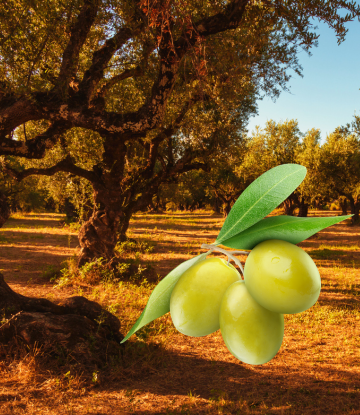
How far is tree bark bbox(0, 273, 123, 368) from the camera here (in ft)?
15.4

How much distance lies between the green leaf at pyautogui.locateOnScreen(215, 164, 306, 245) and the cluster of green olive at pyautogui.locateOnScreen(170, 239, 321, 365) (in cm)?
6

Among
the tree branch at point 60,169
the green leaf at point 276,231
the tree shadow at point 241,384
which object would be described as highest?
the tree branch at point 60,169

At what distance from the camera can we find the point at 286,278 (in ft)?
1.63

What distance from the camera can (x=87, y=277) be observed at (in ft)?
30.9

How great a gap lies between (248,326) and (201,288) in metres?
0.11

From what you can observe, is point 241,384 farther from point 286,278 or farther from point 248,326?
point 286,278

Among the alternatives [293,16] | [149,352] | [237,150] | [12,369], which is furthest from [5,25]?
[237,150]

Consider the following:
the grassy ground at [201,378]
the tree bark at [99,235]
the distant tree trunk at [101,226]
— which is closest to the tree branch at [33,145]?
the distant tree trunk at [101,226]

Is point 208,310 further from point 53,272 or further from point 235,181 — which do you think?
point 235,181

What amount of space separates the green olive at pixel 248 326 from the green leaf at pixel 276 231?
91mm

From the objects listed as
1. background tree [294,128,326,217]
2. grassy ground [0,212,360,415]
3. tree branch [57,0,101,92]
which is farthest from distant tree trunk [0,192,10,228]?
background tree [294,128,326,217]

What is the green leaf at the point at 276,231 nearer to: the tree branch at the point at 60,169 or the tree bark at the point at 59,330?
the tree bark at the point at 59,330

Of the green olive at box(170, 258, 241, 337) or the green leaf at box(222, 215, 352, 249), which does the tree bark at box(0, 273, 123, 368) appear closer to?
the green olive at box(170, 258, 241, 337)

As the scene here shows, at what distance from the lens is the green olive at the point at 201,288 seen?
23.7 inches
